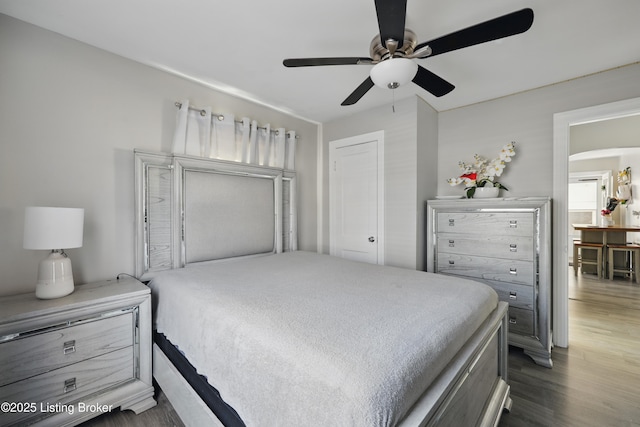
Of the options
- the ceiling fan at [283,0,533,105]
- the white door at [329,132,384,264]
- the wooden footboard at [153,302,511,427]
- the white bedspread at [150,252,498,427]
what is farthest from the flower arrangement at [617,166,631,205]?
the ceiling fan at [283,0,533,105]

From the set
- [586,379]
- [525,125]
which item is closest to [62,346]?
[586,379]

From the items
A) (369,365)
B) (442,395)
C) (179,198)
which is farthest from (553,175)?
(179,198)

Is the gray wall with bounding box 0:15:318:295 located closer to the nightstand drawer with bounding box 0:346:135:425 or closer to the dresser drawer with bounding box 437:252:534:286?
the nightstand drawer with bounding box 0:346:135:425

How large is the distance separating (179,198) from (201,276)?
78 cm

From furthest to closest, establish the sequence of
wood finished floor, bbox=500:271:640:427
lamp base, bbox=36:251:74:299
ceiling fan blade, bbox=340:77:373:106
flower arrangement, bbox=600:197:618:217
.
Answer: flower arrangement, bbox=600:197:618:217 < ceiling fan blade, bbox=340:77:373:106 < wood finished floor, bbox=500:271:640:427 < lamp base, bbox=36:251:74:299

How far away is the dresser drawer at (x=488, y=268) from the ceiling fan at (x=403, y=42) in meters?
1.74

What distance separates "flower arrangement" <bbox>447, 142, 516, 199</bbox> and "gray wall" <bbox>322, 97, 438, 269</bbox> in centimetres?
36

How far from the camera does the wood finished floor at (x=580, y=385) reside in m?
1.64

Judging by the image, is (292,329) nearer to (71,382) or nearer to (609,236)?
(71,382)

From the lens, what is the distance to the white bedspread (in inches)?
32.4

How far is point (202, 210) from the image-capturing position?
2.45 meters

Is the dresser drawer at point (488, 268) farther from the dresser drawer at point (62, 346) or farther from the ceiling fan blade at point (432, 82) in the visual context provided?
the dresser drawer at point (62, 346)

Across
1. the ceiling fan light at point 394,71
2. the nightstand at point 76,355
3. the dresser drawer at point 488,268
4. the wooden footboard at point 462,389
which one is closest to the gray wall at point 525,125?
the dresser drawer at point 488,268

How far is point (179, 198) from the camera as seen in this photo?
229 cm
